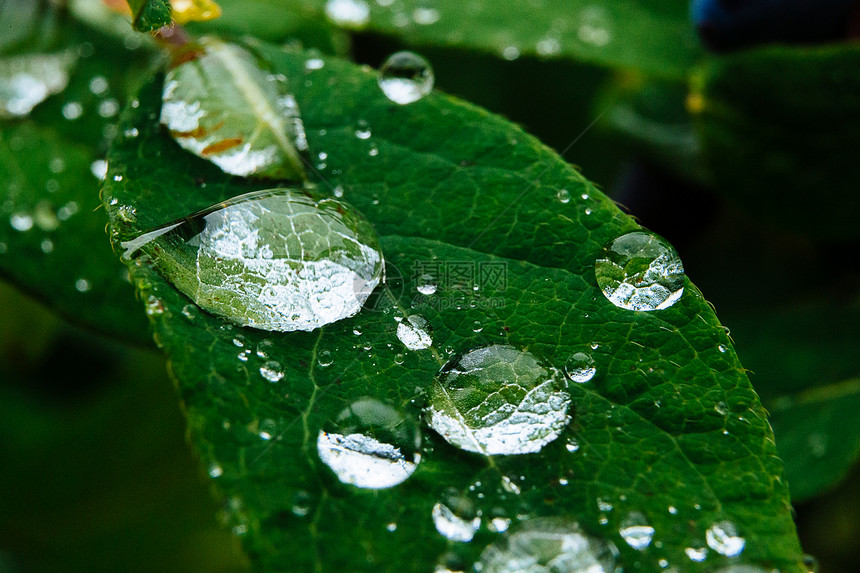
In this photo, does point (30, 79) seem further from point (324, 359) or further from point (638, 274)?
point (638, 274)

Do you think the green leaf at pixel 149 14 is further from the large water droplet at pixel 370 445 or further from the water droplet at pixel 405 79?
the large water droplet at pixel 370 445

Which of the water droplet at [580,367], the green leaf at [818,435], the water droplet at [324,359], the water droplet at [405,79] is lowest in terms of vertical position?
the green leaf at [818,435]

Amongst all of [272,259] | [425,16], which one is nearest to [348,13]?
[425,16]

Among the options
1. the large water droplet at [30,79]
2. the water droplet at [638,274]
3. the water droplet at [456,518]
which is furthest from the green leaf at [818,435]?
the large water droplet at [30,79]

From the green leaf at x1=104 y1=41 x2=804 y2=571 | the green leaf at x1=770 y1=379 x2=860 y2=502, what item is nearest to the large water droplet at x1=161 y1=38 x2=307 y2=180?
the green leaf at x1=104 y1=41 x2=804 y2=571

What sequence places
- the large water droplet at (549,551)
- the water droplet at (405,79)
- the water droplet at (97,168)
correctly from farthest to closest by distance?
the water droplet at (97,168), the water droplet at (405,79), the large water droplet at (549,551)

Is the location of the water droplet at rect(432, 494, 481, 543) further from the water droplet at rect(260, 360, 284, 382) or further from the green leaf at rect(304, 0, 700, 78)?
the green leaf at rect(304, 0, 700, 78)

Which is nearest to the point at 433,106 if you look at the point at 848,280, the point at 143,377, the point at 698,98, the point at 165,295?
the point at 165,295
